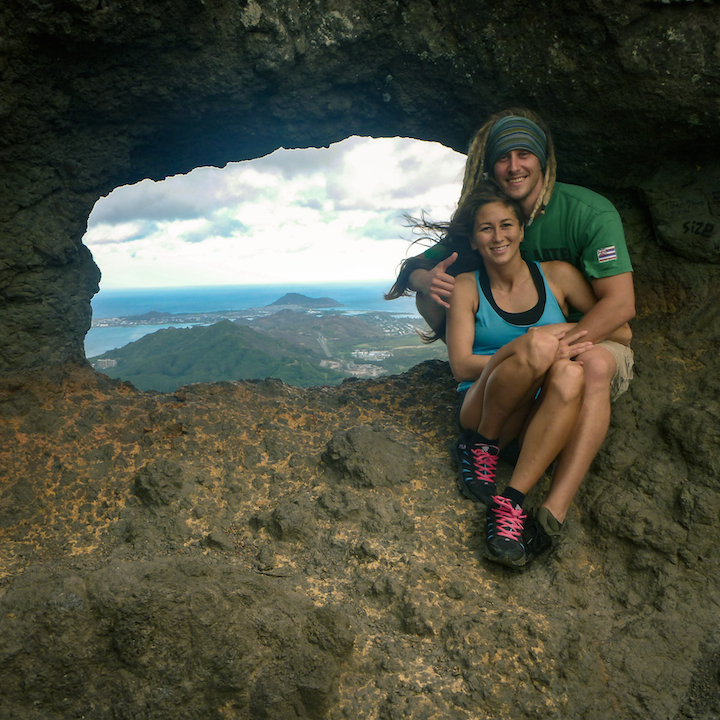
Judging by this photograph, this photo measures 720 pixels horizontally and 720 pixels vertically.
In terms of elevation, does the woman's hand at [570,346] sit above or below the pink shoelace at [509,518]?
above

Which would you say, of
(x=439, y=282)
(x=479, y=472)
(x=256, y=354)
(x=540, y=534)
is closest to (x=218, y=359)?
Answer: (x=256, y=354)

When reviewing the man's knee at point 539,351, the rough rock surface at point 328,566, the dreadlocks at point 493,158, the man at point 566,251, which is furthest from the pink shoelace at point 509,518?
the dreadlocks at point 493,158

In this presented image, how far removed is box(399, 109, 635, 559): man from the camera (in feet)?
10.3

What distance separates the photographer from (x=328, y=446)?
378 cm

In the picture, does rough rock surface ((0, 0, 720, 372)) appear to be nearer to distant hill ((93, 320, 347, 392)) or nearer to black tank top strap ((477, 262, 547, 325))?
black tank top strap ((477, 262, 547, 325))

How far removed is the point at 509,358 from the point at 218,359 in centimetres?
1181

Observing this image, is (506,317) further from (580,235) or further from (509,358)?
(580,235)

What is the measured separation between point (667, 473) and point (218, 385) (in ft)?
11.2

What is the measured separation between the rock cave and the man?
441 millimetres

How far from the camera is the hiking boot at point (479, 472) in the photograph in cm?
352

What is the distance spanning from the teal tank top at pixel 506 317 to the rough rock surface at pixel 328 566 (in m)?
0.89

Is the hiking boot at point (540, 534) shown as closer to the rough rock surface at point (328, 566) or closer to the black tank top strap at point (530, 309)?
the rough rock surface at point (328, 566)

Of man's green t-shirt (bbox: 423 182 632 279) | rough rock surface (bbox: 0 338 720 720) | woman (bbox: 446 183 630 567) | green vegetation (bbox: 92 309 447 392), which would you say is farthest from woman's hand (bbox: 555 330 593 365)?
green vegetation (bbox: 92 309 447 392)

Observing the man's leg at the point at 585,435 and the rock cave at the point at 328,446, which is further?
the man's leg at the point at 585,435
